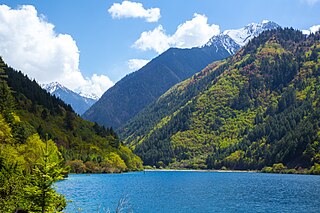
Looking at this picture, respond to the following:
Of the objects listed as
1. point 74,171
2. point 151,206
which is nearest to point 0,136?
point 151,206

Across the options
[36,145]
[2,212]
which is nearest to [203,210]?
[2,212]

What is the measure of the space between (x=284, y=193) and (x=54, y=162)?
85.2 meters

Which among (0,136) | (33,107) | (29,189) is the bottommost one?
(29,189)

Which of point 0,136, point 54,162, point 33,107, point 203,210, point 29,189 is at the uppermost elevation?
point 33,107

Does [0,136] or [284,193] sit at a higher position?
[0,136]

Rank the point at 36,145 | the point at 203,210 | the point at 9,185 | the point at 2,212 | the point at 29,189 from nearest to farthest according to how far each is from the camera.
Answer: the point at 29,189 < the point at 2,212 < the point at 9,185 < the point at 203,210 < the point at 36,145

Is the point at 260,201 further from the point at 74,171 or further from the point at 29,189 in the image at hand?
the point at 74,171

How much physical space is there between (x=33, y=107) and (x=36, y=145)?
88771 mm

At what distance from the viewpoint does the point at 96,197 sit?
84.4 metres

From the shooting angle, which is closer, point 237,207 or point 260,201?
point 237,207

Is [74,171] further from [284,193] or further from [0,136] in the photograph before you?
[284,193]

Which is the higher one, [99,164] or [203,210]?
[99,164]

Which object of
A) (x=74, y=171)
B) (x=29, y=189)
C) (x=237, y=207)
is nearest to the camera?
(x=29, y=189)

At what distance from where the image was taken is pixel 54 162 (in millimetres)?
29750
